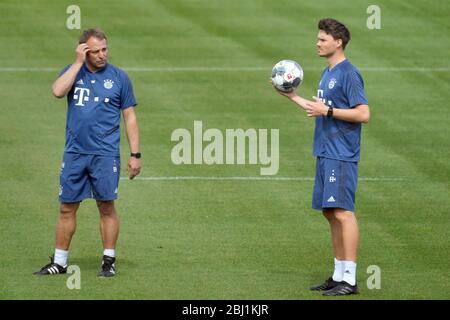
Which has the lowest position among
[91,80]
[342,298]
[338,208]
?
[342,298]

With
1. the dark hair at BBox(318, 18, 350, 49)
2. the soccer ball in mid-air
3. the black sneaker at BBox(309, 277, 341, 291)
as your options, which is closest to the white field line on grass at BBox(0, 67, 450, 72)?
the soccer ball in mid-air

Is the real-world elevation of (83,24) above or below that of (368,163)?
above

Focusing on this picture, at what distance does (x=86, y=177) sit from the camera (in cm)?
1476

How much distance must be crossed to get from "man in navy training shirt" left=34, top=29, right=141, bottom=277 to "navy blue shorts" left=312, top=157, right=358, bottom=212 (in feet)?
6.89

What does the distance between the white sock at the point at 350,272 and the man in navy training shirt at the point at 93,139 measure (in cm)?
249

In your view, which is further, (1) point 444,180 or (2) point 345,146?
(1) point 444,180

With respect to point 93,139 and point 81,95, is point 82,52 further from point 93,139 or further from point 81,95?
point 93,139

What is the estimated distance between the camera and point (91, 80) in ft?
48.1

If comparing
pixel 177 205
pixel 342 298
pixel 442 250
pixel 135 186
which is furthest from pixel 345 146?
pixel 135 186

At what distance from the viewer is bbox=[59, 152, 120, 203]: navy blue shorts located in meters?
14.7

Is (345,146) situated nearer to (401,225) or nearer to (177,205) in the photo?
(401,225)

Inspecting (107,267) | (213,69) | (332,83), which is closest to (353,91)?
(332,83)

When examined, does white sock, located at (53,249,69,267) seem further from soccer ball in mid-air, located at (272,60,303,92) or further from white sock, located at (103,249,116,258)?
soccer ball in mid-air, located at (272,60,303,92)

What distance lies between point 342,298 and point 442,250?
2.39 m
